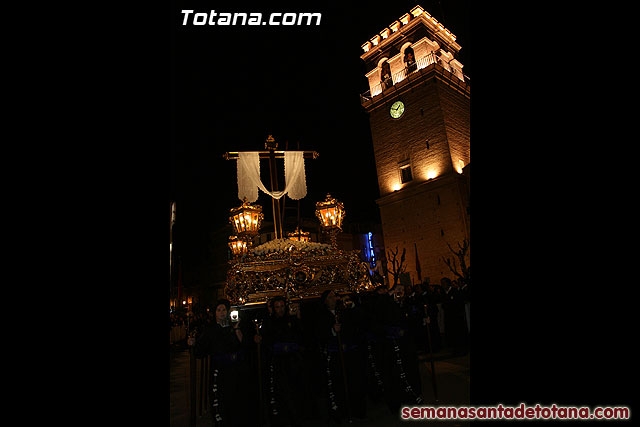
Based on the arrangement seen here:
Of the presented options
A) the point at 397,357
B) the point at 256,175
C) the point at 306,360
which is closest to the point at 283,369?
the point at 306,360

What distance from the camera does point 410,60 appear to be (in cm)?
2342

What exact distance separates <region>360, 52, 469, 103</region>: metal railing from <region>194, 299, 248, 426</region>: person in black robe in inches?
828

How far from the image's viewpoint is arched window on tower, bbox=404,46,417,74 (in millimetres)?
22922

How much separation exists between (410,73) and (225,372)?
21922mm

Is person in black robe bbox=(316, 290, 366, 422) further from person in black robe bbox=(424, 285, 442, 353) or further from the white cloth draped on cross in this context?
person in black robe bbox=(424, 285, 442, 353)

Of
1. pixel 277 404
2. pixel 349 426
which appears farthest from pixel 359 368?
pixel 277 404

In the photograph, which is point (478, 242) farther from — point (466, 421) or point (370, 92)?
point (370, 92)

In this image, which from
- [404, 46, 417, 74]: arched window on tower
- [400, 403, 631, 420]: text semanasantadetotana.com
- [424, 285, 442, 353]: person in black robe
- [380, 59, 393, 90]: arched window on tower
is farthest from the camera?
[380, 59, 393, 90]: arched window on tower

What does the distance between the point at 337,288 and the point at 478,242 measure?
181 inches

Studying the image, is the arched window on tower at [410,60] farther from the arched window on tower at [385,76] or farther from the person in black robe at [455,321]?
the person in black robe at [455,321]

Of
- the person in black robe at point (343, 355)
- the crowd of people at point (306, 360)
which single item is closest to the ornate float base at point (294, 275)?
the crowd of people at point (306, 360)

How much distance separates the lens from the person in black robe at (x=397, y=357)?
5.34 metres

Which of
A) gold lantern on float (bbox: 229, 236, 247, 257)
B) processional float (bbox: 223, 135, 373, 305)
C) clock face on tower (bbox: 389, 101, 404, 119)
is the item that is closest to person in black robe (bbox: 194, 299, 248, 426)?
processional float (bbox: 223, 135, 373, 305)

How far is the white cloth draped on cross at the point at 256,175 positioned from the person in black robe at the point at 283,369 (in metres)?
3.97
